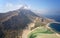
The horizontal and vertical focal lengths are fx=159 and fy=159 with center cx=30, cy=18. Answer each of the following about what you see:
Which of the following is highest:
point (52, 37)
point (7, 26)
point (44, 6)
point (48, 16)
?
point (44, 6)

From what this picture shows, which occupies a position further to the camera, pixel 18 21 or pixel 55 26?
pixel 18 21

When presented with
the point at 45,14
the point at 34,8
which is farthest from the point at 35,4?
the point at 45,14

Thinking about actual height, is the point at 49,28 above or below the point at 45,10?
below

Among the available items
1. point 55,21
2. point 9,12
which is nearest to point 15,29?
point 9,12

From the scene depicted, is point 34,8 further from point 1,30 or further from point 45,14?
point 1,30

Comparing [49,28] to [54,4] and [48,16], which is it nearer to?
[48,16]

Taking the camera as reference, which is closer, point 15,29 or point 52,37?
point 52,37
